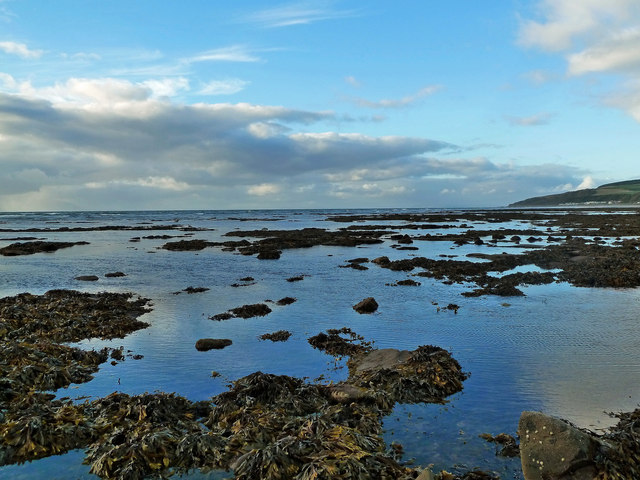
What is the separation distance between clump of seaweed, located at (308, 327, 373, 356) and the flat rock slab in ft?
2.11

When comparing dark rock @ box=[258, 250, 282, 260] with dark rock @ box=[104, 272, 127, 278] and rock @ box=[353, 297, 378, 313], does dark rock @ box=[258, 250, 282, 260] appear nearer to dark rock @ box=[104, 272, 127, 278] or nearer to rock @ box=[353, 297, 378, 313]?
dark rock @ box=[104, 272, 127, 278]

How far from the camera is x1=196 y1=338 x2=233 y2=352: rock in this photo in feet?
42.2

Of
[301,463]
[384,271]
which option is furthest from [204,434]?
[384,271]

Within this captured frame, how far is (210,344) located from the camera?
42.8 ft

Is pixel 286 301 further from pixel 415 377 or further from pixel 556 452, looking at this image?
pixel 556 452

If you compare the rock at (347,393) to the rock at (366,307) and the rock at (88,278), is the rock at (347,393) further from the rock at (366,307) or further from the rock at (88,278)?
the rock at (88,278)

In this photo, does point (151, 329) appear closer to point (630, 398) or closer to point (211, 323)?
point (211, 323)

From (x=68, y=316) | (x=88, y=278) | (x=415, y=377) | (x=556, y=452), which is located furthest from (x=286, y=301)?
(x=88, y=278)

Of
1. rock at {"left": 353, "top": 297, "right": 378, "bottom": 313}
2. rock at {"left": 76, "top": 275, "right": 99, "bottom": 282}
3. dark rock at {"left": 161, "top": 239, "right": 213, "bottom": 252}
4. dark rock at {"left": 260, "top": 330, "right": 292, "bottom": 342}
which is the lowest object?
dark rock at {"left": 260, "top": 330, "right": 292, "bottom": 342}

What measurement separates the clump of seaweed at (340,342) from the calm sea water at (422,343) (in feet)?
1.31

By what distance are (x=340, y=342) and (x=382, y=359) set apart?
77.5 inches

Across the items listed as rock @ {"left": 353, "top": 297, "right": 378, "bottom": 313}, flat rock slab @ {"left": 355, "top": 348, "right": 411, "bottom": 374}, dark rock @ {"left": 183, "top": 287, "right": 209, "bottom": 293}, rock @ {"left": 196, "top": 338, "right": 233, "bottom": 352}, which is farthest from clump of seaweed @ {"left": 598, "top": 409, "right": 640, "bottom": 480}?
dark rock @ {"left": 183, "top": 287, "right": 209, "bottom": 293}

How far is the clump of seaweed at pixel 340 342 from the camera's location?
12625 millimetres

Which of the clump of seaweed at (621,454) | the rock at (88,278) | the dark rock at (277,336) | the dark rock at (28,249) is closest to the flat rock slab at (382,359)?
the dark rock at (277,336)
